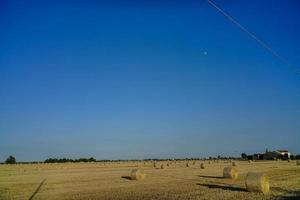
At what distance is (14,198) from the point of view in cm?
1850

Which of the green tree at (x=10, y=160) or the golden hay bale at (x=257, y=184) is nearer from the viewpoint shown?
the golden hay bale at (x=257, y=184)

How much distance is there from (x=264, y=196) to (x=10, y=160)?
15451cm

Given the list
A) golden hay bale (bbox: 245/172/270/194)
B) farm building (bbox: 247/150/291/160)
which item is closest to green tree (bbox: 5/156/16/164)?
farm building (bbox: 247/150/291/160)

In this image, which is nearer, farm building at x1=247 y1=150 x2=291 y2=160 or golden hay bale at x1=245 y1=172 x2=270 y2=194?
golden hay bale at x1=245 y1=172 x2=270 y2=194

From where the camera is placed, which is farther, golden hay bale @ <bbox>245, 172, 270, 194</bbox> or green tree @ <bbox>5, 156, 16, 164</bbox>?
green tree @ <bbox>5, 156, 16, 164</bbox>

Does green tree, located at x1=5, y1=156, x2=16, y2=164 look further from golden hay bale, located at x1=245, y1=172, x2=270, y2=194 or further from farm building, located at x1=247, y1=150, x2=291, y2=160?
golden hay bale, located at x1=245, y1=172, x2=270, y2=194

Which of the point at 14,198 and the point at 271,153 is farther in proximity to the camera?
the point at 271,153

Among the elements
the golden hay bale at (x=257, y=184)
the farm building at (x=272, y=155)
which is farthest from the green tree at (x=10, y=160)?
the golden hay bale at (x=257, y=184)

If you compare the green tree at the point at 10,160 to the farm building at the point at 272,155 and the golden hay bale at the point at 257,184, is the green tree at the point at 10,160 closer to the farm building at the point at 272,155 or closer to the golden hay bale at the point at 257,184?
the farm building at the point at 272,155

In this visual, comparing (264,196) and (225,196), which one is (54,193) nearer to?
(225,196)

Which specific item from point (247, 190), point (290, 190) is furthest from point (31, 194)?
point (290, 190)

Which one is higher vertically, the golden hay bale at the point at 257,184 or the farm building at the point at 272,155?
the farm building at the point at 272,155

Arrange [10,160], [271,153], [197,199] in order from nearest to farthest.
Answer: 1. [197,199]
2. [271,153]
3. [10,160]

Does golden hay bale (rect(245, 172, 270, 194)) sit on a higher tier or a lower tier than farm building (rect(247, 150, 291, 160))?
lower
